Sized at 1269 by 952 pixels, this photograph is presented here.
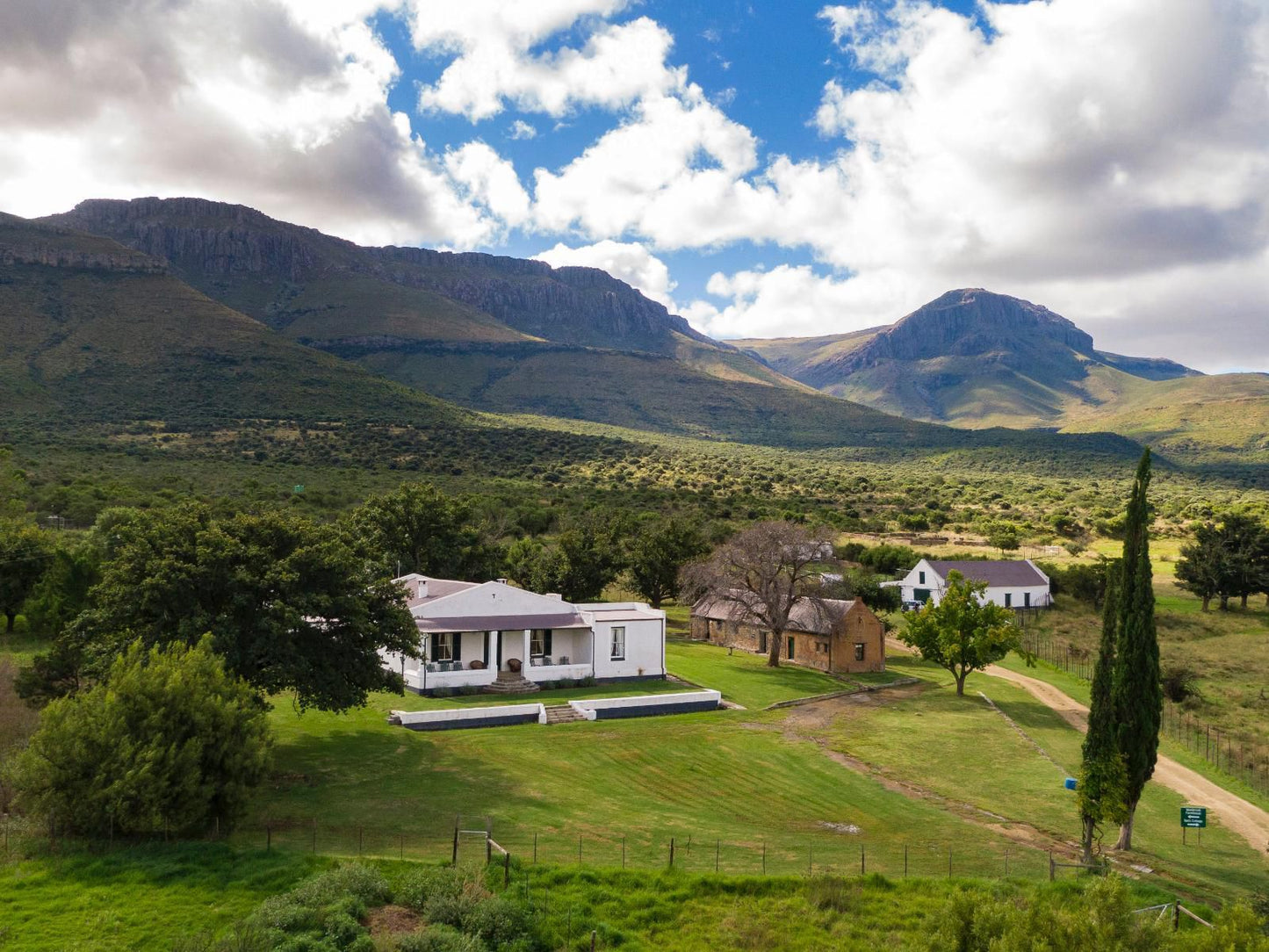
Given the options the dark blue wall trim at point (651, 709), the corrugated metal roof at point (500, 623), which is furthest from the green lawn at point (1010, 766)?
the corrugated metal roof at point (500, 623)

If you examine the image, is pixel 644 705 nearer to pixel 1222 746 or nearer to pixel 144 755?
pixel 144 755

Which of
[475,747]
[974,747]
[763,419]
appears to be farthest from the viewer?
[763,419]

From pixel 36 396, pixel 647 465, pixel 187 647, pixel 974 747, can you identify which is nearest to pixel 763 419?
pixel 647 465

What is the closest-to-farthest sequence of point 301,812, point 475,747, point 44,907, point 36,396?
point 44,907
point 301,812
point 475,747
point 36,396

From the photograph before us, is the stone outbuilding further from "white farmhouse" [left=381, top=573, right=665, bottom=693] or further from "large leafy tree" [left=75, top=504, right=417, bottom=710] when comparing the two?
"large leafy tree" [left=75, top=504, right=417, bottom=710]

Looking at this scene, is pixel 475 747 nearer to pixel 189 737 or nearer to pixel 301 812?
pixel 301 812

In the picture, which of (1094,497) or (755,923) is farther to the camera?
(1094,497)
